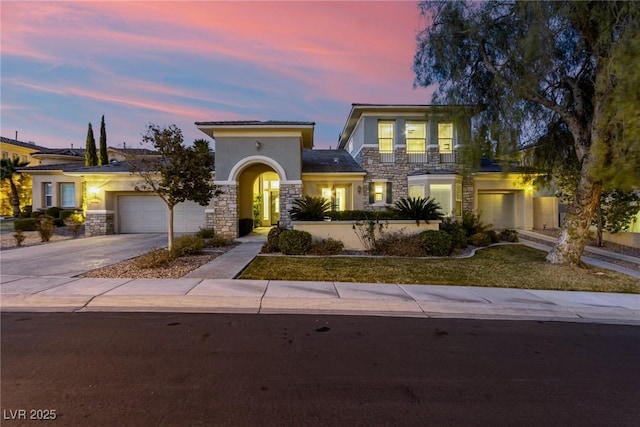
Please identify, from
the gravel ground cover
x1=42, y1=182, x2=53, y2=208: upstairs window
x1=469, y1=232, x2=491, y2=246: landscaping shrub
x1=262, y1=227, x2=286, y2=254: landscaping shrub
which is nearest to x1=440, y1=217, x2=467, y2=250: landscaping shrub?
x1=469, y1=232, x2=491, y2=246: landscaping shrub

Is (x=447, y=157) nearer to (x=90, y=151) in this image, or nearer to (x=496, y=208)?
(x=496, y=208)

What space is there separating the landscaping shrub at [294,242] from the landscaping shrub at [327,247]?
275 millimetres

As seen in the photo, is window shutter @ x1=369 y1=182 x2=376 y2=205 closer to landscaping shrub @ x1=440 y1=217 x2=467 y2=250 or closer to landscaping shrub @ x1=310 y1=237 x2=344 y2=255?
landscaping shrub @ x1=440 y1=217 x2=467 y2=250

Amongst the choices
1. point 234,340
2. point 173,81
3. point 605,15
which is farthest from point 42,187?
point 605,15

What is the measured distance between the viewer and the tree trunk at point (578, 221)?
963cm

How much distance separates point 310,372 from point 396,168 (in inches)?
636

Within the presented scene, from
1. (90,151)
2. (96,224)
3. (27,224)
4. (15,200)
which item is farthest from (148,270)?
(15,200)

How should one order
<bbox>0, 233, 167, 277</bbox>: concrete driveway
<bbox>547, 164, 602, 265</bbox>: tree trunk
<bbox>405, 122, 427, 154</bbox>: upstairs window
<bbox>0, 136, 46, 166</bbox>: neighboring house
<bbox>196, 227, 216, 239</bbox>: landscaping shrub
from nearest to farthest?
<bbox>0, 233, 167, 277</bbox>: concrete driveway, <bbox>547, 164, 602, 265</bbox>: tree trunk, <bbox>196, 227, 216, 239</bbox>: landscaping shrub, <bbox>405, 122, 427, 154</bbox>: upstairs window, <bbox>0, 136, 46, 166</bbox>: neighboring house

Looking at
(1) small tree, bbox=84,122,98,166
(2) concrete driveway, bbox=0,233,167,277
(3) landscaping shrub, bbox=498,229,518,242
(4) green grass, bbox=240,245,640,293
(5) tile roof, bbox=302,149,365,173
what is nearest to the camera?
(4) green grass, bbox=240,245,640,293

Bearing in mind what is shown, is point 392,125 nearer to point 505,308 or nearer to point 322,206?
point 322,206

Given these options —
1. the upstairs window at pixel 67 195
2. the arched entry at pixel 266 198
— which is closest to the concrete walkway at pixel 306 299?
the arched entry at pixel 266 198

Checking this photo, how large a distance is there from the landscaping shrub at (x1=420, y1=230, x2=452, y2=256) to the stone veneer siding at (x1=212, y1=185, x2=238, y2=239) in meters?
9.00

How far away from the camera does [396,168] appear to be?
1853cm

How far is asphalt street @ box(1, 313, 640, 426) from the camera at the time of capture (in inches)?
115
